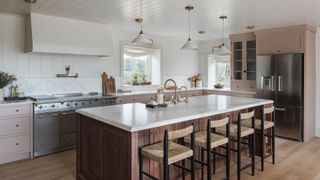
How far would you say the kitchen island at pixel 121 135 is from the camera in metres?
2.27

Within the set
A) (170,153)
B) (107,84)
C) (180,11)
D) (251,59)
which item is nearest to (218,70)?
(251,59)

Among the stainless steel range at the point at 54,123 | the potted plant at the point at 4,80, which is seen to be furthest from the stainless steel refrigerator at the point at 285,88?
A: the potted plant at the point at 4,80

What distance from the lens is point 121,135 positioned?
2311mm

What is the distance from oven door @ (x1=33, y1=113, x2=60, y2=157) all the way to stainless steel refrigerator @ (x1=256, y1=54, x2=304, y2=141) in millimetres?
4093

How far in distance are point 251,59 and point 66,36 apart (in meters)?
4.09

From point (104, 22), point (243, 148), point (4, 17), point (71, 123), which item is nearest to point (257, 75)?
point (243, 148)

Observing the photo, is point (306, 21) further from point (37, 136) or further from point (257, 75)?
point (37, 136)

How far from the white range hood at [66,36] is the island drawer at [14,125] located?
1134mm

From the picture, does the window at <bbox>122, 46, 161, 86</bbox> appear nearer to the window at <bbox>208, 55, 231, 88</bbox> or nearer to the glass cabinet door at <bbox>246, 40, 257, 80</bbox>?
the window at <bbox>208, 55, 231, 88</bbox>

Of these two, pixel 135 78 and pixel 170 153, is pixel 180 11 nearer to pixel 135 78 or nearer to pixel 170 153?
pixel 170 153

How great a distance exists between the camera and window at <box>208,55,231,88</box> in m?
6.95

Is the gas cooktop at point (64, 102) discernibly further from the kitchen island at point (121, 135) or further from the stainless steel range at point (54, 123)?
the kitchen island at point (121, 135)

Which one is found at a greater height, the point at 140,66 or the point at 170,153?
the point at 140,66

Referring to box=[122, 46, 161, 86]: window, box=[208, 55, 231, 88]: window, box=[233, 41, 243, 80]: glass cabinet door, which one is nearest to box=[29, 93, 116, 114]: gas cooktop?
box=[122, 46, 161, 86]: window
